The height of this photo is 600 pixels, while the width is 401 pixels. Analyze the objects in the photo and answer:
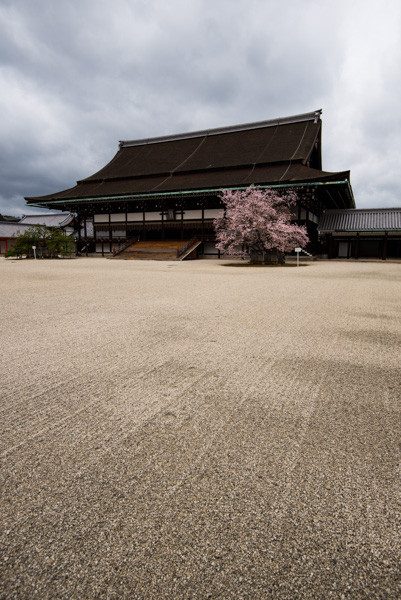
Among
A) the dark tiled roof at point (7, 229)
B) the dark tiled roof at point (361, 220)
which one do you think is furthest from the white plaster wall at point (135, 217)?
the dark tiled roof at point (7, 229)

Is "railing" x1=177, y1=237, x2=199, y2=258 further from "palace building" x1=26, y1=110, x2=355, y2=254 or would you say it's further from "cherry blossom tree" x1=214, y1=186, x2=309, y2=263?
"cherry blossom tree" x1=214, y1=186, x2=309, y2=263

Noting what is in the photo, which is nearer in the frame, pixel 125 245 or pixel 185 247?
pixel 185 247

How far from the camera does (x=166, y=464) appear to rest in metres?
1.85

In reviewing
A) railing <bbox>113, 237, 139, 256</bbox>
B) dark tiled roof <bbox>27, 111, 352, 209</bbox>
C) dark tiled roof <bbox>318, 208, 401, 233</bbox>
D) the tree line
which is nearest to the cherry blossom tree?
dark tiled roof <bbox>27, 111, 352, 209</bbox>

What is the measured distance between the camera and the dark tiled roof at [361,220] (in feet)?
83.9

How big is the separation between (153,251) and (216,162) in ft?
32.9

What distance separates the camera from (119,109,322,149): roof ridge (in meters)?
29.3

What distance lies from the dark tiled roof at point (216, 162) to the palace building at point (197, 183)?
8 cm

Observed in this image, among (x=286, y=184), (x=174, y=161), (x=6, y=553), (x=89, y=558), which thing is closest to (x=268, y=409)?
(x=89, y=558)

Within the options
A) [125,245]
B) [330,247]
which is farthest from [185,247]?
[330,247]

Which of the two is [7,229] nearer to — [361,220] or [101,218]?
[101,218]

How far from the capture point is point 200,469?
1810mm

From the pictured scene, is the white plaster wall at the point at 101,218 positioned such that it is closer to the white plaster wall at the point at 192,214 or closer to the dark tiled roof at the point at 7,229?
the white plaster wall at the point at 192,214

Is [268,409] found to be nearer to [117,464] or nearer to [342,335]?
[117,464]
